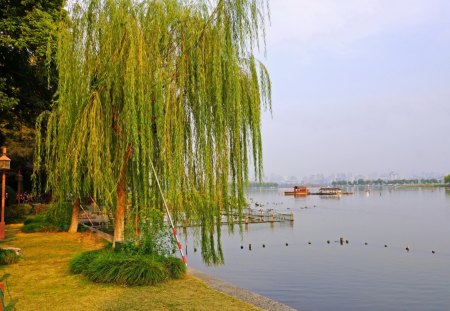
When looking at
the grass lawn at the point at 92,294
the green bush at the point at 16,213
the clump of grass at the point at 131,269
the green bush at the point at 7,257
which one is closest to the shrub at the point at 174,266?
the clump of grass at the point at 131,269

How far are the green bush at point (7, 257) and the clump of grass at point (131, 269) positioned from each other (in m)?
3.05

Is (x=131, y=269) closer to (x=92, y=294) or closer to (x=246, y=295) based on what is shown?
(x=92, y=294)

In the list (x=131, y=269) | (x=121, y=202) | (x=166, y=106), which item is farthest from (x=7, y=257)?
(x=166, y=106)

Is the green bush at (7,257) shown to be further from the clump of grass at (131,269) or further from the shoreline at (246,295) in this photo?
the shoreline at (246,295)

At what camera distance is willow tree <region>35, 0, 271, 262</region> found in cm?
938

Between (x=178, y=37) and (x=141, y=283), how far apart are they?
6.16 meters

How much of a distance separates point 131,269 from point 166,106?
391 cm

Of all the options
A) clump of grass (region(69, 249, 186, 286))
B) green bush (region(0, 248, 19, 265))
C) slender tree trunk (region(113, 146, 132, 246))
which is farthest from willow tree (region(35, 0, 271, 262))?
green bush (region(0, 248, 19, 265))

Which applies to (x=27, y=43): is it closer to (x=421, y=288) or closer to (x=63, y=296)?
(x=63, y=296)

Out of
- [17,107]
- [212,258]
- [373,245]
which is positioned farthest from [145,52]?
[373,245]

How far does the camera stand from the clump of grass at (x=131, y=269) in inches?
349

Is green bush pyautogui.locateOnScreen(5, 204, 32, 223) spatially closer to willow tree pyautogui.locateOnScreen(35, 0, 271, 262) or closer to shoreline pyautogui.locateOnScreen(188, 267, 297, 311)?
willow tree pyautogui.locateOnScreen(35, 0, 271, 262)

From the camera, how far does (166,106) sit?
953 cm

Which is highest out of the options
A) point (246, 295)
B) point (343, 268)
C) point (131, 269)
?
point (131, 269)
